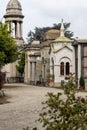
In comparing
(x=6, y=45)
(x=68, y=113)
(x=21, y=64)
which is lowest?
A: (x=68, y=113)

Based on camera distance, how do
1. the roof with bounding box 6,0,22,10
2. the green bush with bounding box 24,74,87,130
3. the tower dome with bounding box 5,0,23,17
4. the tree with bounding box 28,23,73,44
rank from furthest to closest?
the tree with bounding box 28,23,73,44 < the roof with bounding box 6,0,22,10 < the tower dome with bounding box 5,0,23,17 < the green bush with bounding box 24,74,87,130

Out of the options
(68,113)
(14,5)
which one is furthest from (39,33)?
(68,113)

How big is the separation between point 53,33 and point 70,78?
207 feet

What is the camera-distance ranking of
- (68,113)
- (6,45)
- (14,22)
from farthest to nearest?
1. (14,22)
2. (6,45)
3. (68,113)

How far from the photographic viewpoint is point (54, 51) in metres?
60.5

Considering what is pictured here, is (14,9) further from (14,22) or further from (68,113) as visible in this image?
(68,113)

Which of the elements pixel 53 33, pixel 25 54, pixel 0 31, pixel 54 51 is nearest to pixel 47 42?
pixel 53 33

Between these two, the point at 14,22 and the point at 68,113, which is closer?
the point at 68,113

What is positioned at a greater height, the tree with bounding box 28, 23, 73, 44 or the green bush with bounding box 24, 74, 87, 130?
the tree with bounding box 28, 23, 73, 44

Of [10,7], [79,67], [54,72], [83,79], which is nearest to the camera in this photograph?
[83,79]

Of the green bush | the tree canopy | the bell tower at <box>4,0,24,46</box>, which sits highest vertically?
the bell tower at <box>4,0,24,46</box>

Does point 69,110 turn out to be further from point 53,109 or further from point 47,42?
point 47,42

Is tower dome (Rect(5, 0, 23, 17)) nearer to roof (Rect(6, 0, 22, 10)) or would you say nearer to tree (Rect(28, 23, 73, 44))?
roof (Rect(6, 0, 22, 10))

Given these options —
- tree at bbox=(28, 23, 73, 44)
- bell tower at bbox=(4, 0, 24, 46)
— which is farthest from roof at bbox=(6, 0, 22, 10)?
tree at bbox=(28, 23, 73, 44)
